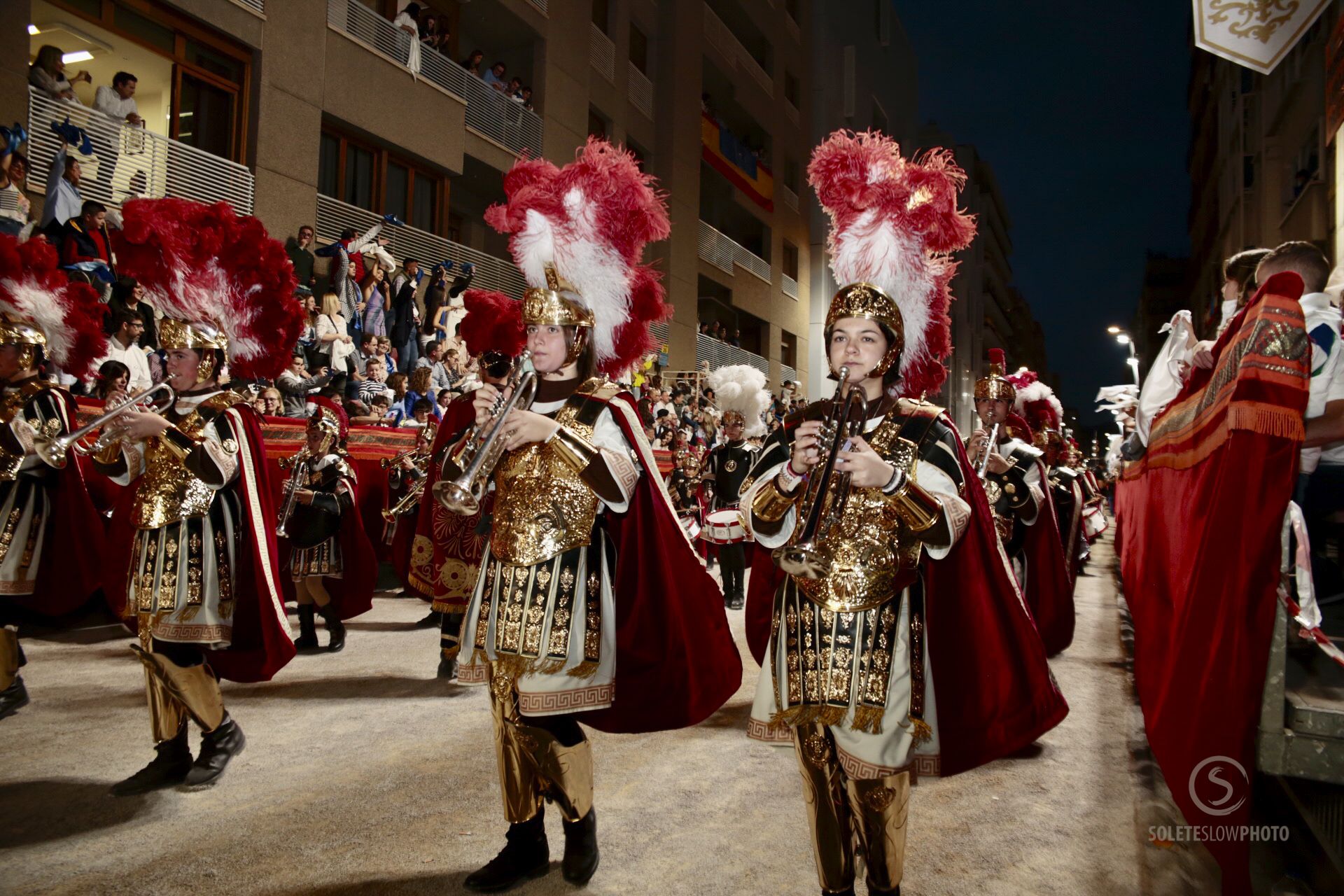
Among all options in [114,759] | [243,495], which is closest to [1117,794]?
[243,495]

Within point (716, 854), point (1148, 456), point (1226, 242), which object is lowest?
point (716, 854)

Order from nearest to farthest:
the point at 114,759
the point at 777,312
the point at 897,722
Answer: the point at 897,722
the point at 114,759
the point at 777,312

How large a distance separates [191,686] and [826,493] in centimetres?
307

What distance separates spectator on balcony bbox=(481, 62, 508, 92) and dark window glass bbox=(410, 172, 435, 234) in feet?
7.32

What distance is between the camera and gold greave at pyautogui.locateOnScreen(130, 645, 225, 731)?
3688 millimetres

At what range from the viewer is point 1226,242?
24328 millimetres

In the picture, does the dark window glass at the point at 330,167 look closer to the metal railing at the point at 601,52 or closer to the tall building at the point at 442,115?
the tall building at the point at 442,115

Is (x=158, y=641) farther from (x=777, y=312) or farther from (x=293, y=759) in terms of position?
(x=777, y=312)

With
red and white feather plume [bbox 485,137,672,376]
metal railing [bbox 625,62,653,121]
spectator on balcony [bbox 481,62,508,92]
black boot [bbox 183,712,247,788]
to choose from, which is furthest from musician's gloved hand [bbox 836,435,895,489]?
metal railing [bbox 625,62,653,121]

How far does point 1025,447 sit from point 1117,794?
2.65 m

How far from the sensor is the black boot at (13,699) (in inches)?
183

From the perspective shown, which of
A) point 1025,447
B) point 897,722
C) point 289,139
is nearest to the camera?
point 897,722

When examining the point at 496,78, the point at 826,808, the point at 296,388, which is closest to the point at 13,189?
the point at 296,388

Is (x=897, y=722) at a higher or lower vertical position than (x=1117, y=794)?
higher
